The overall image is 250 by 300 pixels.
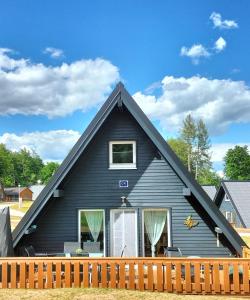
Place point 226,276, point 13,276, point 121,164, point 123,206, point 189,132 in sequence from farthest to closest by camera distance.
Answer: point 189,132
point 121,164
point 123,206
point 13,276
point 226,276

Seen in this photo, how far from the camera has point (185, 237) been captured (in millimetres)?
13242

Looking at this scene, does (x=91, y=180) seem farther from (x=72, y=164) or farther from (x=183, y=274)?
(x=183, y=274)

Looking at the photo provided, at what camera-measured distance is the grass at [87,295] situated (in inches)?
367

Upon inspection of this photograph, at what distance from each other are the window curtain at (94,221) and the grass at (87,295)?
12.5 feet

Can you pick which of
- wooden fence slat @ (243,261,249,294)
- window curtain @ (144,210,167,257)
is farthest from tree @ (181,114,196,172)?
wooden fence slat @ (243,261,249,294)

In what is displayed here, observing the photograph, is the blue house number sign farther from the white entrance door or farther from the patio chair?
the patio chair

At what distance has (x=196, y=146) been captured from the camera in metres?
83.9

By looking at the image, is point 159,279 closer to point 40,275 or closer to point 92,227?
point 40,275

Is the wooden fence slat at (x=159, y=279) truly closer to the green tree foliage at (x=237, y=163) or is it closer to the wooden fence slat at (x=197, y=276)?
the wooden fence slat at (x=197, y=276)

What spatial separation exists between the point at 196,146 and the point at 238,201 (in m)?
46.4

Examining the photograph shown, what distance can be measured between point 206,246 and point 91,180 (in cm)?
471

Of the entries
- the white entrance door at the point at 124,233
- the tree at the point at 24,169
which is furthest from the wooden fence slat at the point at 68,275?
the tree at the point at 24,169

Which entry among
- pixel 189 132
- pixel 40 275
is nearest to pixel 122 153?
pixel 40 275

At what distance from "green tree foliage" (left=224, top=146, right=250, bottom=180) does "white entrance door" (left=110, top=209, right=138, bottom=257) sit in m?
81.4
